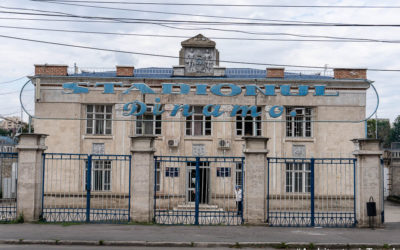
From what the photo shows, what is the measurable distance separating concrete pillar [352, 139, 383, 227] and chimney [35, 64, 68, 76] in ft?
55.1

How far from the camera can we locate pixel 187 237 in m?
13.7

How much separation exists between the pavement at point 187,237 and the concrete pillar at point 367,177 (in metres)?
0.70

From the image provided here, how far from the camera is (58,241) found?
502 inches

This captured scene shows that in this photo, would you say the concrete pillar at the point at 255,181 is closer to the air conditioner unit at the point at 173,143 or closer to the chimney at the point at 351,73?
the air conditioner unit at the point at 173,143

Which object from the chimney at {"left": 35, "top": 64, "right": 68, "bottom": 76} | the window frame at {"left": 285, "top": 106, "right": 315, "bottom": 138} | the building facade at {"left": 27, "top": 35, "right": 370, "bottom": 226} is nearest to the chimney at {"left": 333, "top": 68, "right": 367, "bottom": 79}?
the building facade at {"left": 27, "top": 35, "right": 370, "bottom": 226}

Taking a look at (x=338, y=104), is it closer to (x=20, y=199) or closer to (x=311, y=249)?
(x=311, y=249)

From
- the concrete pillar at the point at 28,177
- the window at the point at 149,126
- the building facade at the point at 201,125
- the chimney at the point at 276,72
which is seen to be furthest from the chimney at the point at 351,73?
the concrete pillar at the point at 28,177

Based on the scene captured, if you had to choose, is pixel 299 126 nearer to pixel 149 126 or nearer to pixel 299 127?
pixel 299 127

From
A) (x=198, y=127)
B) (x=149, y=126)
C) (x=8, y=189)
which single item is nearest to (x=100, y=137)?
(x=149, y=126)

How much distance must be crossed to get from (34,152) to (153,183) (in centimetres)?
441

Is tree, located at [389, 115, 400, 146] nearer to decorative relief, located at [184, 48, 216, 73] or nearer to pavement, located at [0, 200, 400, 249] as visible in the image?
decorative relief, located at [184, 48, 216, 73]

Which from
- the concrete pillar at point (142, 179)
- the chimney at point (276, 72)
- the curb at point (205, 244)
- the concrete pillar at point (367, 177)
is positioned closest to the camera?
the curb at point (205, 244)

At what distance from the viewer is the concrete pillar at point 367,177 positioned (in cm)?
1656

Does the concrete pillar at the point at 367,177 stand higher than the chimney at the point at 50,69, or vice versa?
the chimney at the point at 50,69
